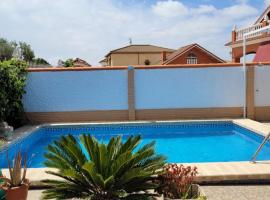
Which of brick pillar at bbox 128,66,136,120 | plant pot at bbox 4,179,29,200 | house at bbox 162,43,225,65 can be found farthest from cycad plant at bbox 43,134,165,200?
house at bbox 162,43,225,65

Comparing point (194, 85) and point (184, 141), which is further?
point (194, 85)

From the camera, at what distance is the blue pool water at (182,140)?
9.74 meters

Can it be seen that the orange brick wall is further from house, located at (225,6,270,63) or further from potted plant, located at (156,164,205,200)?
potted plant, located at (156,164,205,200)

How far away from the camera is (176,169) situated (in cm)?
488

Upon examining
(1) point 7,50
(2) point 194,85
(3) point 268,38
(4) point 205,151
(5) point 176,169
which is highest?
(1) point 7,50

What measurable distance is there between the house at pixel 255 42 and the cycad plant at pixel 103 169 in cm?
2065

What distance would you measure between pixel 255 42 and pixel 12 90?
2035 cm

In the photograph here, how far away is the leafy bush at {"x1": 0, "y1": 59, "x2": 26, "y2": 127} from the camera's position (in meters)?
11.4

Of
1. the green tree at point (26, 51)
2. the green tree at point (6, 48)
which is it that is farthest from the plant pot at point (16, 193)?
the green tree at point (26, 51)

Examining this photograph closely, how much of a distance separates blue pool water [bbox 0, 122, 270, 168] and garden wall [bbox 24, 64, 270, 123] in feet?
2.70

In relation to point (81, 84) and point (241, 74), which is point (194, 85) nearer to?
point (241, 74)

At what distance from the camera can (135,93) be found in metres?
13.8

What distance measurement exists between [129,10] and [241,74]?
291 inches

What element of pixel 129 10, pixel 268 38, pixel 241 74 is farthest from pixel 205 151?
pixel 268 38
